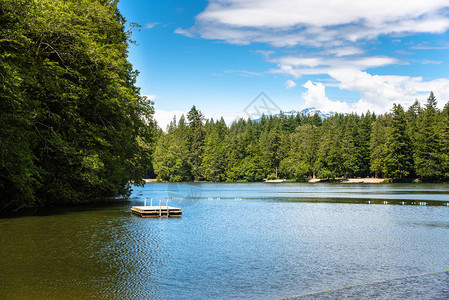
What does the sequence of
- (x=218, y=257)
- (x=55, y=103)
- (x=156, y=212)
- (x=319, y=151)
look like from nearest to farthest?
(x=218, y=257)
(x=55, y=103)
(x=156, y=212)
(x=319, y=151)

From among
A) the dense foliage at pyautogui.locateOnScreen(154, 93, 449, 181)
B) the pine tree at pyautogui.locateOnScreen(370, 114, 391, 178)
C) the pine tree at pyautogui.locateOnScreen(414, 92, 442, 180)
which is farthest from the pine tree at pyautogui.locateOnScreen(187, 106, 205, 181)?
the pine tree at pyautogui.locateOnScreen(414, 92, 442, 180)

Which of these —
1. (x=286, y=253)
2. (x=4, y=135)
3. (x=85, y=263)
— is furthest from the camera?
(x=4, y=135)

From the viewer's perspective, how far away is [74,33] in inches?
1058

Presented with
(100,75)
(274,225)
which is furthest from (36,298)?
(100,75)

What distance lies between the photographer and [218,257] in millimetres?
17562

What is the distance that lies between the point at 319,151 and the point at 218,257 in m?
107

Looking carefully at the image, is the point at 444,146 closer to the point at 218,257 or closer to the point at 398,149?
the point at 398,149

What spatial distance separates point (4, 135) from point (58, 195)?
10431mm

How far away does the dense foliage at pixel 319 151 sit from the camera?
341 ft

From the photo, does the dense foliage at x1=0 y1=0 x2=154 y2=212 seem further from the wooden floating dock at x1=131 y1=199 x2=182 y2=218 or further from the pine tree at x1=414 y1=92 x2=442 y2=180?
the pine tree at x1=414 y1=92 x2=442 y2=180

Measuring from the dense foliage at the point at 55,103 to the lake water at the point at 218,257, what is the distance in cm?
324

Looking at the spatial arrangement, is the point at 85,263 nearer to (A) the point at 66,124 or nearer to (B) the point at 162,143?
(A) the point at 66,124

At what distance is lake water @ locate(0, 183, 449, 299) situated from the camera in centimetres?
1277

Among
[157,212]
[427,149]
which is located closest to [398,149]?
[427,149]
